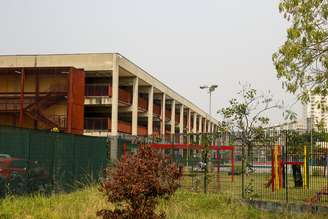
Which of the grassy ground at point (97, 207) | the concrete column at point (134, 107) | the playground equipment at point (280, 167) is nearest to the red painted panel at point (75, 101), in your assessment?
the concrete column at point (134, 107)

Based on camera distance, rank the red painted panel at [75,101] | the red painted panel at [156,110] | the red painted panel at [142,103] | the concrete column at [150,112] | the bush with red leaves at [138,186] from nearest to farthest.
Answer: the bush with red leaves at [138,186], the red painted panel at [75,101], the red painted panel at [142,103], the concrete column at [150,112], the red painted panel at [156,110]

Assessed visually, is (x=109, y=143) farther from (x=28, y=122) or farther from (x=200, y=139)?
(x=28, y=122)

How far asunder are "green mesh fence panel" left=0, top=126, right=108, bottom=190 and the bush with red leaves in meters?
6.42

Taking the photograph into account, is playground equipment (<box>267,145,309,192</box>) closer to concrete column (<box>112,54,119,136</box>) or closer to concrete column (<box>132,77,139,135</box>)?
concrete column (<box>112,54,119,136</box>)

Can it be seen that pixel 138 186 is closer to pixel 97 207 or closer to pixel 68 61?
pixel 97 207

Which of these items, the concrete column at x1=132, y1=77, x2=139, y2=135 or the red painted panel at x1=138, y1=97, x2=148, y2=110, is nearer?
the concrete column at x1=132, y1=77, x2=139, y2=135

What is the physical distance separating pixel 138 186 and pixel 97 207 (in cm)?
392

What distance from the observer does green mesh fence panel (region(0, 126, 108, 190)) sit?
14852 millimetres

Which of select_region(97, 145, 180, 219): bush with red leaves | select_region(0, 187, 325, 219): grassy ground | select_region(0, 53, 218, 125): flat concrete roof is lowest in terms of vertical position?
select_region(0, 187, 325, 219): grassy ground

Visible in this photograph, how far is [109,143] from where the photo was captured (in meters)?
22.2

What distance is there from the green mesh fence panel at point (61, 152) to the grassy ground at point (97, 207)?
5.43 ft

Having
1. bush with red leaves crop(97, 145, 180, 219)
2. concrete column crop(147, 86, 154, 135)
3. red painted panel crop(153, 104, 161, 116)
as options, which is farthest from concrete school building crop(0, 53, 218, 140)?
bush with red leaves crop(97, 145, 180, 219)

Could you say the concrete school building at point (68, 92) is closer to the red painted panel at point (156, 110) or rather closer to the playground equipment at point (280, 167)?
the red painted panel at point (156, 110)

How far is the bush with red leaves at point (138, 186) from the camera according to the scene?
8.77 metres
